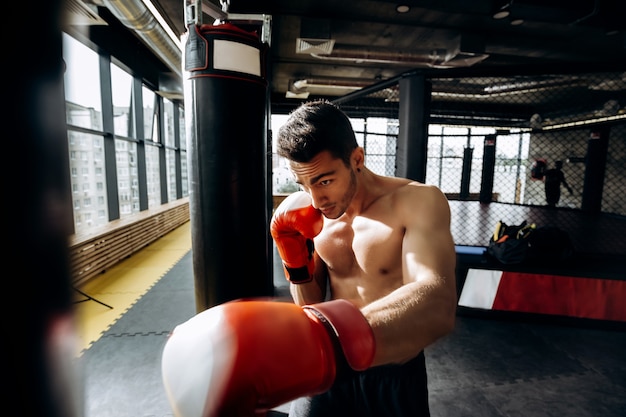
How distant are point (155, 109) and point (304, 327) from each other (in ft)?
27.9

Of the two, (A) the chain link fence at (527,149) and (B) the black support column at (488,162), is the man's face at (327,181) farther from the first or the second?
(B) the black support column at (488,162)

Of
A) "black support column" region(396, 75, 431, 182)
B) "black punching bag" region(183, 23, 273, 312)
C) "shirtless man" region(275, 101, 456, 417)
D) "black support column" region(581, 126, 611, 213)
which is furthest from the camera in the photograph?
"black support column" region(581, 126, 611, 213)

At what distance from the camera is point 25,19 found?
1.02ft

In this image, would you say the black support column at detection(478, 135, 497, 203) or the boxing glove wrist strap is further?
the black support column at detection(478, 135, 497, 203)

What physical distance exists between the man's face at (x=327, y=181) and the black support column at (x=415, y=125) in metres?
1.54

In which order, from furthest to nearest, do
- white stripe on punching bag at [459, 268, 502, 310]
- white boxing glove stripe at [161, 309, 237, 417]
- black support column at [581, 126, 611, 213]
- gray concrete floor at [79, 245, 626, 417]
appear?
black support column at [581, 126, 611, 213] → white stripe on punching bag at [459, 268, 502, 310] → gray concrete floor at [79, 245, 626, 417] → white boxing glove stripe at [161, 309, 237, 417]

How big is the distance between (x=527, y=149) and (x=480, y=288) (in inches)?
423

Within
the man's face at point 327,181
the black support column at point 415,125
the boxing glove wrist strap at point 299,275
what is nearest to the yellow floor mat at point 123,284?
the boxing glove wrist strap at point 299,275

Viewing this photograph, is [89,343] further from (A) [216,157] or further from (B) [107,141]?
(B) [107,141]

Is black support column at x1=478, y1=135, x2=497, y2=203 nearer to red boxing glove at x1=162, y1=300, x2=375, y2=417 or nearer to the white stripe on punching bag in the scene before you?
the white stripe on punching bag

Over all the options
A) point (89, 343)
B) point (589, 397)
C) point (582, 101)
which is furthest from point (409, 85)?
point (582, 101)

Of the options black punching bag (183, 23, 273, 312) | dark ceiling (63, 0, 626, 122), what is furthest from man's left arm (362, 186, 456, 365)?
dark ceiling (63, 0, 626, 122)

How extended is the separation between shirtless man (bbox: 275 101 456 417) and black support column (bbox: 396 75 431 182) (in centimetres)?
134

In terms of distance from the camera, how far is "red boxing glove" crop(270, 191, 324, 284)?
1296mm
